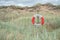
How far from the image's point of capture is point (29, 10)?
6.43 meters

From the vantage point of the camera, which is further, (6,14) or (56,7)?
(56,7)

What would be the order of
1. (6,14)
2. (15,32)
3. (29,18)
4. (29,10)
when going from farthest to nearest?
(29,10)
(6,14)
(29,18)
(15,32)

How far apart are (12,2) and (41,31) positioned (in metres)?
2.18

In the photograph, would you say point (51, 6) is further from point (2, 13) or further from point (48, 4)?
point (2, 13)

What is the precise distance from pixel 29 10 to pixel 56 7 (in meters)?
0.86

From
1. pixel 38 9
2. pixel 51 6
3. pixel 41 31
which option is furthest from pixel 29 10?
pixel 41 31

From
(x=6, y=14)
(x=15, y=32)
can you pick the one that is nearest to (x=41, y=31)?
(x=15, y=32)

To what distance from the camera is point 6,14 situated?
592 centimetres

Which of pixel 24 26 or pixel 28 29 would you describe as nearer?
pixel 28 29

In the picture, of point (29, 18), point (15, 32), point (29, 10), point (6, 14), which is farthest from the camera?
point (29, 10)

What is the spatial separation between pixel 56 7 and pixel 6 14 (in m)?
1.63

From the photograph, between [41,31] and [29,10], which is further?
[29,10]

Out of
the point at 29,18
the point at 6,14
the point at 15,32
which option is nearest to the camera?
the point at 15,32

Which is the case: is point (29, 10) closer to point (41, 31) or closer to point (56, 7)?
point (56, 7)
